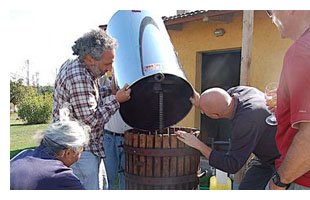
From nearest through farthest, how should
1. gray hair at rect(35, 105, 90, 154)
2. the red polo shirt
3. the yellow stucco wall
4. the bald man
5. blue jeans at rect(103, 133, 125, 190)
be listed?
the red polo shirt < gray hair at rect(35, 105, 90, 154) < the bald man < blue jeans at rect(103, 133, 125, 190) < the yellow stucco wall

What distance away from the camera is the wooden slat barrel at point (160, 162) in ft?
7.81

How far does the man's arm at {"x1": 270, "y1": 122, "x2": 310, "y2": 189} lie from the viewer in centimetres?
145

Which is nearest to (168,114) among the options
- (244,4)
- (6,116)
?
(244,4)

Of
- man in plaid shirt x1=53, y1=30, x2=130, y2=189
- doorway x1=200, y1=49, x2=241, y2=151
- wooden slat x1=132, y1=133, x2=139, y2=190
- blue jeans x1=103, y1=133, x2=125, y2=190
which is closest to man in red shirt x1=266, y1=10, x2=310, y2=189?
wooden slat x1=132, y1=133, x2=139, y2=190

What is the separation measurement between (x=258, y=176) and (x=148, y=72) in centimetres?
125

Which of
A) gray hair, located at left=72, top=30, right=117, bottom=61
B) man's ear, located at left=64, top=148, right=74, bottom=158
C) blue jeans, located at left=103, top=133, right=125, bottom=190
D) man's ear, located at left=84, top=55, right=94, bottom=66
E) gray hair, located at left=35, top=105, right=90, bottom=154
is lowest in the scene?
blue jeans, located at left=103, top=133, right=125, bottom=190

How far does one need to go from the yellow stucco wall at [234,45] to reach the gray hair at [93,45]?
246cm

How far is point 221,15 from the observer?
5.10 metres

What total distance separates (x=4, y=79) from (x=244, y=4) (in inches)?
65.3

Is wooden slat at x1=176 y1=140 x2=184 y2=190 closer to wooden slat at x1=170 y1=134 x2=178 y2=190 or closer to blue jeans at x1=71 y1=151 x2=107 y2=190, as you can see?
wooden slat at x1=170 y1=134 x2=178 y2=190

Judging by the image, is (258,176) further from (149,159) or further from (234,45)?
(234,45)

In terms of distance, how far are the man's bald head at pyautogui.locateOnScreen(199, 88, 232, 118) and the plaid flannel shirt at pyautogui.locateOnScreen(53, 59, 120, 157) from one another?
0.69 m

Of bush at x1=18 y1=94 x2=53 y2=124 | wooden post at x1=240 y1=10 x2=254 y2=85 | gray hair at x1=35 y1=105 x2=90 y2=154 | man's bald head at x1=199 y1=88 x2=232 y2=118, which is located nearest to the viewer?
gray hair at x1=35 y1=105 x2=90 y2=154

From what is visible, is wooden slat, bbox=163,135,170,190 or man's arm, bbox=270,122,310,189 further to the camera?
wooden slat, bbox=163,135,170,190
